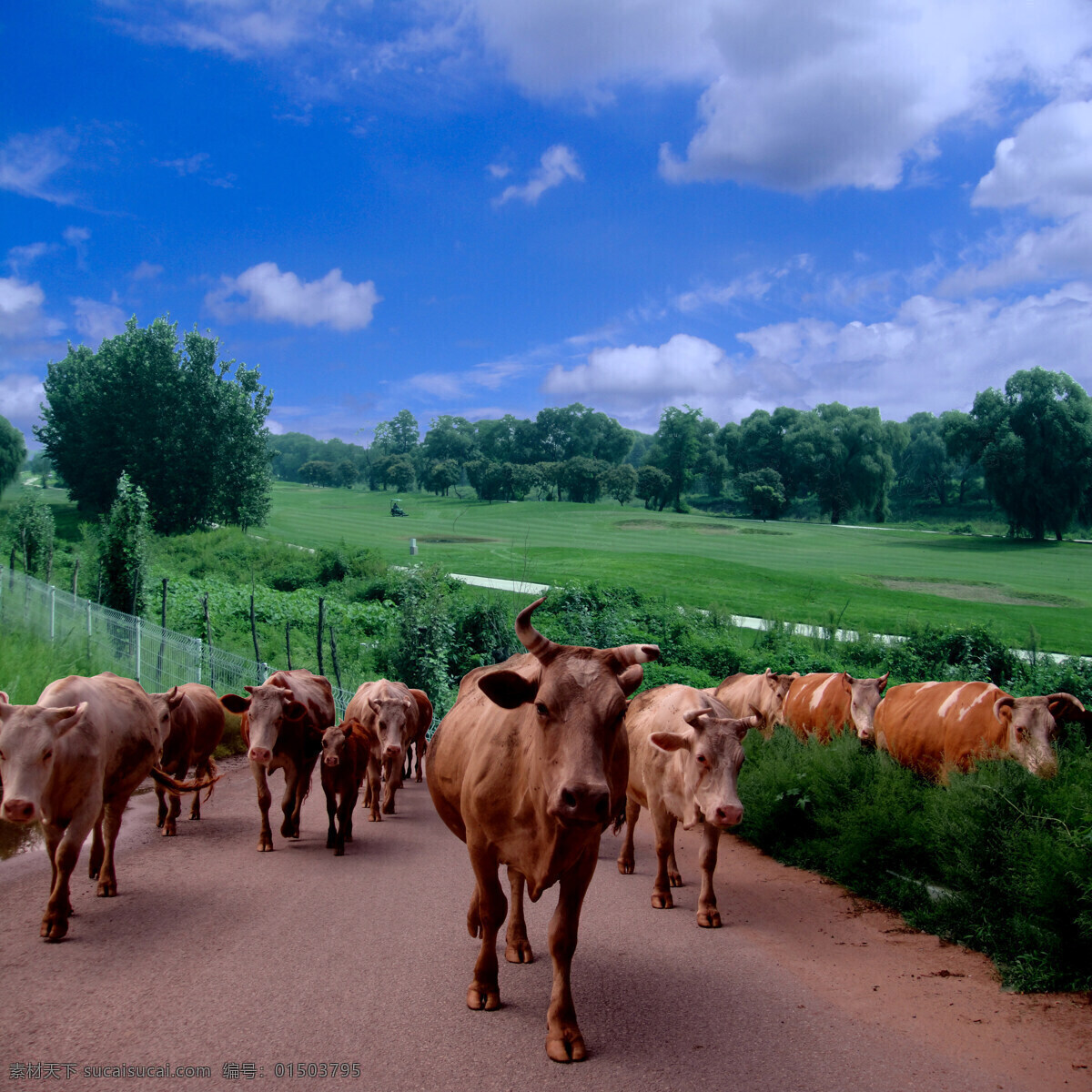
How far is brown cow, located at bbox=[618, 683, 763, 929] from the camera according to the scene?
609 cm

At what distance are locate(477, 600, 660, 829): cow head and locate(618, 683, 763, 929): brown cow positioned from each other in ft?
7.28

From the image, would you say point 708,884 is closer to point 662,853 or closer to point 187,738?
point 662,853

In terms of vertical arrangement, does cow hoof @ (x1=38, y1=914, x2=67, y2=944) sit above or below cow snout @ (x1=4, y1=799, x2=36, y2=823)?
below

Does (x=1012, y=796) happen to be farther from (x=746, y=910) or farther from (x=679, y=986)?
(x=679, y=986)

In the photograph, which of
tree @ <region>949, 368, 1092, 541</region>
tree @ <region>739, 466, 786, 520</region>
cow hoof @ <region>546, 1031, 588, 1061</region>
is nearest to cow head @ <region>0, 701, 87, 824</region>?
cow hoof @ <region>546, 1031, 588, 1061</region>

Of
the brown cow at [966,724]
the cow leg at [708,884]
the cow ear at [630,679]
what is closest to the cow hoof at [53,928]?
the cow ear at [630,679]

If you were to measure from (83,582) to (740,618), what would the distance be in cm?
2436

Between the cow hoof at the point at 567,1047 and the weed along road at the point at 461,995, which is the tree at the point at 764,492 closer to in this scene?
the weed along road at the point at 461,995

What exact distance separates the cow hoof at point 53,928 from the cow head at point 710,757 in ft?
14.4

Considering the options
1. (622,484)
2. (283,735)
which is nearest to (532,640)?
(283,735)

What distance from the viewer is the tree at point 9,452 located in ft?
137

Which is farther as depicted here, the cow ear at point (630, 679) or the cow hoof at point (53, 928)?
the cow hoof at point (53, 928)

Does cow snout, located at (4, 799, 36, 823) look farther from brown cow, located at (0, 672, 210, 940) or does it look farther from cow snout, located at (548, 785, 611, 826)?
cow snout, located at (548, 785, 611, 826)

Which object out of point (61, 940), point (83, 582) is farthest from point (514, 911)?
point (83, 582)
